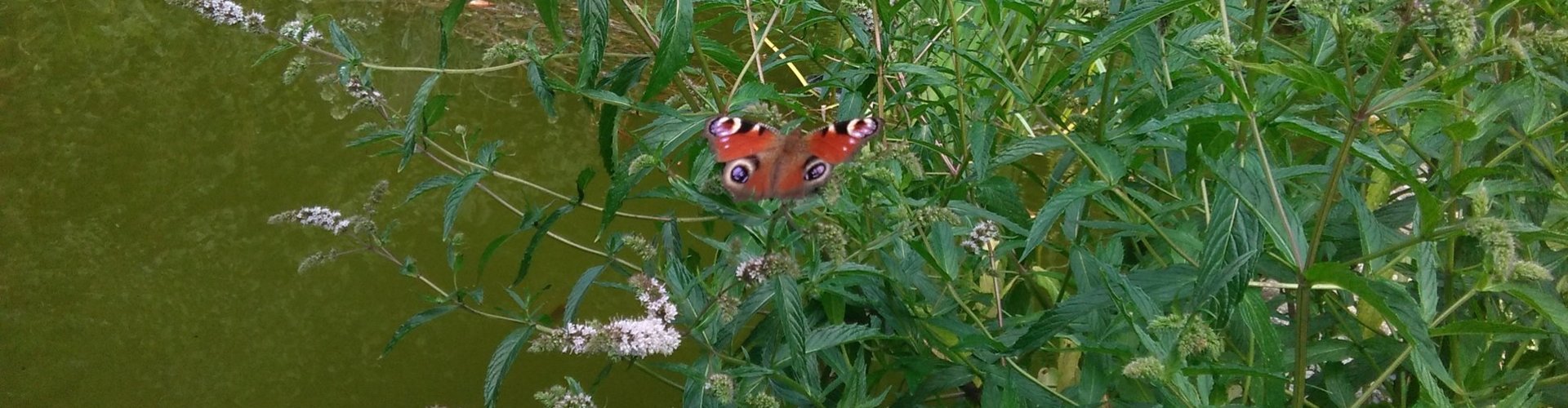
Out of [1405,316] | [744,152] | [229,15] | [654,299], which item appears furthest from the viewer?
[229,15]

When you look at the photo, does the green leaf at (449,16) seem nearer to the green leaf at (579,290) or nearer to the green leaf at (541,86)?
the green leaf at (541,86)

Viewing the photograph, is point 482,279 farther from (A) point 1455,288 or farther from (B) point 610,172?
(A) point 1455,288

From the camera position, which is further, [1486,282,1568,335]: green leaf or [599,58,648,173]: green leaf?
[599,58,648,173]: green leaf

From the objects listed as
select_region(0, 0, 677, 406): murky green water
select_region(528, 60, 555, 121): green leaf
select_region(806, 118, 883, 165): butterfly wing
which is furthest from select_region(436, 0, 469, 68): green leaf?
select_region(0, 0, 677, 406): murky green water

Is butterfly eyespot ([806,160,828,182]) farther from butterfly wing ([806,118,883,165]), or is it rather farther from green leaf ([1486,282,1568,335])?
green leaf ([1486,282,1568,335])

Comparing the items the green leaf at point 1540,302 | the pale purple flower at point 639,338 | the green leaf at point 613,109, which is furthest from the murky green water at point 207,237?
the green leaf at point 1540,302

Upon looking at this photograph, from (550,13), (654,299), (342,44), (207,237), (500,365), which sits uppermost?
(550,13)

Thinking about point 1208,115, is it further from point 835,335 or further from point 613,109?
point 613,109

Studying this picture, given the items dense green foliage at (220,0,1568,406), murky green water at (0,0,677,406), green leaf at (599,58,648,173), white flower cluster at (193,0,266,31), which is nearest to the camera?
dense green foliage at (220,0,1568,406)

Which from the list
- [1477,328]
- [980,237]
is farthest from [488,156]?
[1477,328]
